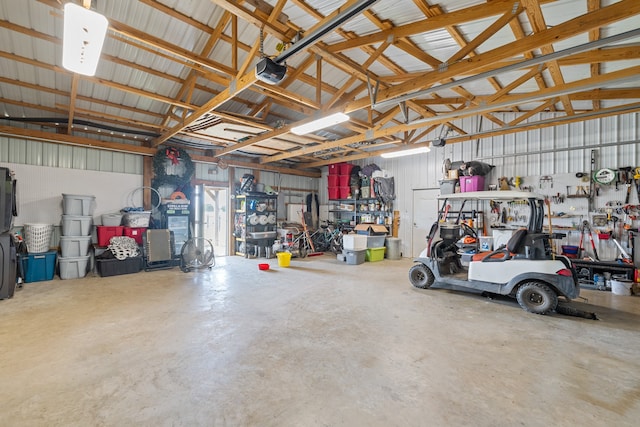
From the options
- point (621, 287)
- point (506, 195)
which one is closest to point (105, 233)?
point (506, 195)

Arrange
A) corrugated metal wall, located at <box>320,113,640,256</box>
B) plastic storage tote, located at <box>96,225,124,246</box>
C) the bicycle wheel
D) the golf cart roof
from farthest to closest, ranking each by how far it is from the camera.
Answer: the bicycle wheel, plastic storage tote, located at <box>96,225,124,246</box>, corrugated metal wall, located at <box>320,113,640,256</box>, the golf cart roof

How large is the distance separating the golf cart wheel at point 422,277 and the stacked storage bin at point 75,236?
22.2ft

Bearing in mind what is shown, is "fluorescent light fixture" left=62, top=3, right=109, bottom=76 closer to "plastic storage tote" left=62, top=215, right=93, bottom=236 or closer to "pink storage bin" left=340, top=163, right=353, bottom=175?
"plastic storage tote" left=62, top=215, right=93, bottom=236

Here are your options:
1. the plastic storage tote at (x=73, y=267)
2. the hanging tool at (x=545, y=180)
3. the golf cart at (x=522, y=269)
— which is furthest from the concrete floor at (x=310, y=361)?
the hanging tool at (x=545, y=180)

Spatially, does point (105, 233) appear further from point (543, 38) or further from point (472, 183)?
point (472, 183)

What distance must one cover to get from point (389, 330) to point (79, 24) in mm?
4257

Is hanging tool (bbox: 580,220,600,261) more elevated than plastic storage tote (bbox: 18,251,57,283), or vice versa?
hanging tool (bbox: 580,220,600,261)

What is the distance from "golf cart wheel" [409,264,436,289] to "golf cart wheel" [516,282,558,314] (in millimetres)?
1341

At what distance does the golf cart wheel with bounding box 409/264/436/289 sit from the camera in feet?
16.7

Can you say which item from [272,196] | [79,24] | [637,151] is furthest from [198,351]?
[637,151]

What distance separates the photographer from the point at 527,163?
6770 millimetres

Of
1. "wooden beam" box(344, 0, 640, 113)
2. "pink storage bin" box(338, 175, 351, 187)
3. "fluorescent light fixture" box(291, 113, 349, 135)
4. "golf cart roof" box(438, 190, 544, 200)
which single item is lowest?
"golf cart roof" box(438, 190, 544, 200)

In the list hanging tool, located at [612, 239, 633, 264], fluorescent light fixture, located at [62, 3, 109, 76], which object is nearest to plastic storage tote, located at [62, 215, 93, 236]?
fluorescent light fixture, located at [62, 3, 109, 76]

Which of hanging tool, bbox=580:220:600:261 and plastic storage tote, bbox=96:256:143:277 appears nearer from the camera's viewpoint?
hanging tool, bbox=580:220:600:261
